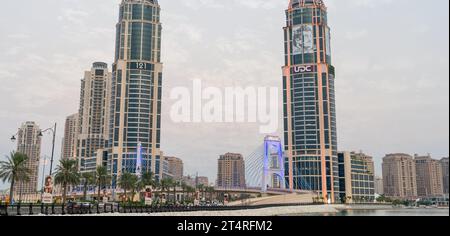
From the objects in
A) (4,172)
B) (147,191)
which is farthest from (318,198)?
(147,191)

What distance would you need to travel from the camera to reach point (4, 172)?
74.8 metres
